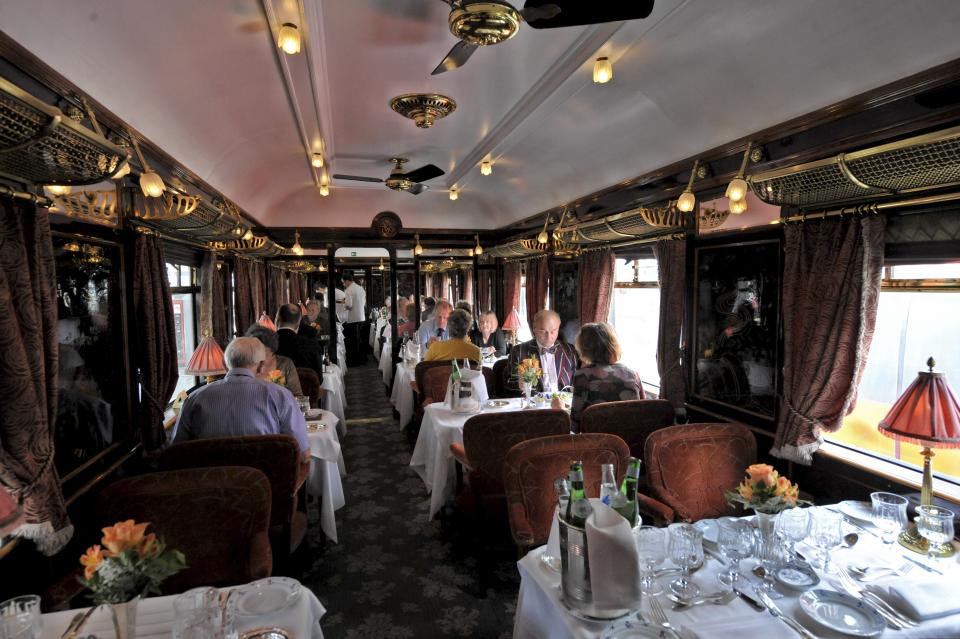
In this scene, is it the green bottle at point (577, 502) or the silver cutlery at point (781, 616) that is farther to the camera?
the green bottle at point (577, 502)

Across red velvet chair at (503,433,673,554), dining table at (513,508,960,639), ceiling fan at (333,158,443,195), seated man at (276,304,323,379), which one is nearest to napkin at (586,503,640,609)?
dining table at (513,508,960,639)

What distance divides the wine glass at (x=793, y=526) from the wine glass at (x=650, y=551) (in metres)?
0.46

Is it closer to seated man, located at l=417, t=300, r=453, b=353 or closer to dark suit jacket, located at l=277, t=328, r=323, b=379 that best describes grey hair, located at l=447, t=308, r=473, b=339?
dark suit jacket, located at l=277, t=328, r=323, b=379

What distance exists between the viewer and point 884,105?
2.58 m

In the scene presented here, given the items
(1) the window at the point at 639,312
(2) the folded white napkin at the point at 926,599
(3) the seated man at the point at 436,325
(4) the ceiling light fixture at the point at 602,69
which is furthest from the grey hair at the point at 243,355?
(3) the seated man at the point at 436,325

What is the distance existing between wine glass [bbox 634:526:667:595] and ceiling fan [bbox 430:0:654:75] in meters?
1.96

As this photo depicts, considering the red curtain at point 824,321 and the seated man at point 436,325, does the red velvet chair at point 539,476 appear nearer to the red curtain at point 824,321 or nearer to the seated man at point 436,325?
the red curtain at point 824,321

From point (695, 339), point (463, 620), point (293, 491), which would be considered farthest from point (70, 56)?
point (695, 339)

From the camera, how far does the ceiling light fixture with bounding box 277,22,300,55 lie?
9.02 feet

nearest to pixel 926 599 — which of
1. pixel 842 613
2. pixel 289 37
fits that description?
pixel 842 613

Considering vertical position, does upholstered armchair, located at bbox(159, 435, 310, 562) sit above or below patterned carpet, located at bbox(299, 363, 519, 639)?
above

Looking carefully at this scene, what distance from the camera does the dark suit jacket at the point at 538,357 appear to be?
17.3 ft

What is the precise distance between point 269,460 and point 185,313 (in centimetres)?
360

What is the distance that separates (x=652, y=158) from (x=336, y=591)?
13.9ft
